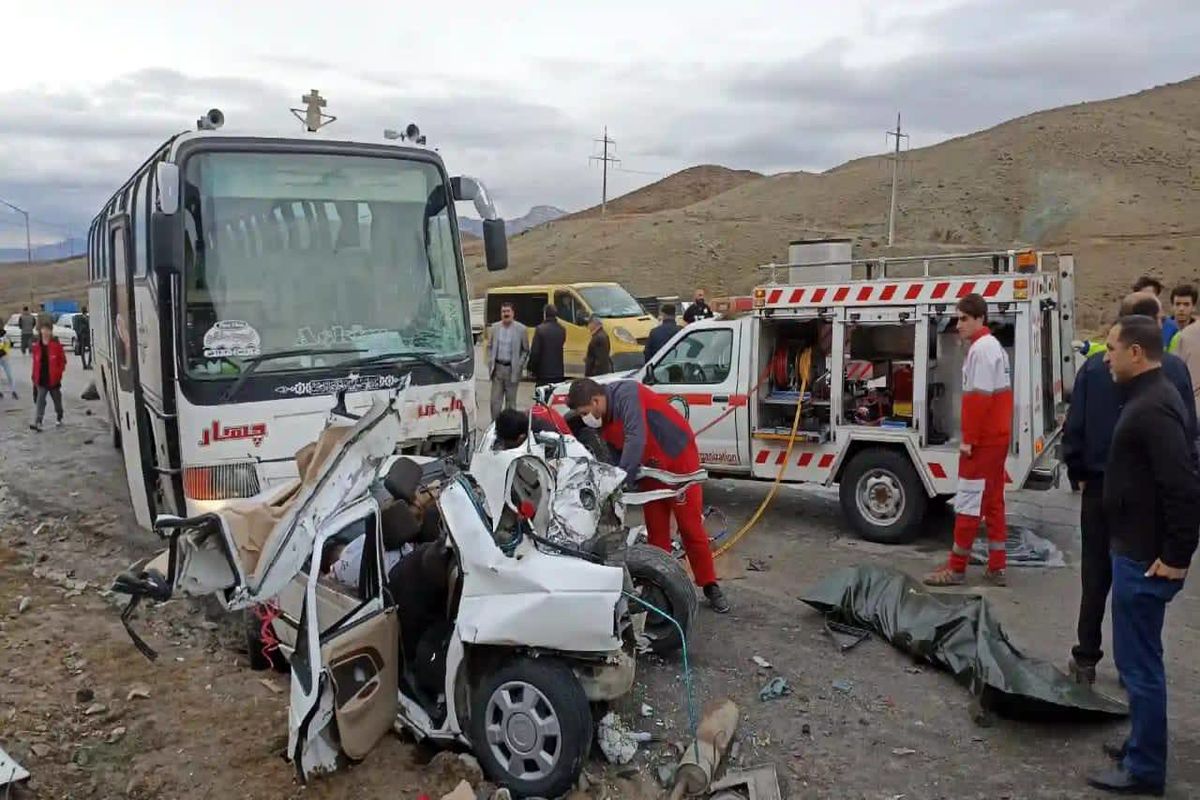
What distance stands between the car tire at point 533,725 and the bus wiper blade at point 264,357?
3.10 m

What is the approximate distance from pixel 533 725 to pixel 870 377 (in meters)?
5.68

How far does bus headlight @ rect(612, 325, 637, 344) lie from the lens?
19047 mm

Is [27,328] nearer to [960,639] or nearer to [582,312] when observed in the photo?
[582,312]

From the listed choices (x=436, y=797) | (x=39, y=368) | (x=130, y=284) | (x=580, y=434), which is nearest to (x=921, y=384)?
(x=580, y=434)

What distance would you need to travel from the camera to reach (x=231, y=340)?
630 centimetres

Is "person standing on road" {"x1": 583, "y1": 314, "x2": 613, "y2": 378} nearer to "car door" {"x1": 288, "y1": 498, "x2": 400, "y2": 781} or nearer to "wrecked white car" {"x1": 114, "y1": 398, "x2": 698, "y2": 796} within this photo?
"wrecked white car" {"x1": 114, "y1": 398, "x2": 698, "y2": 796}

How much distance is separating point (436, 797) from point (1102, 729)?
315 centimetres

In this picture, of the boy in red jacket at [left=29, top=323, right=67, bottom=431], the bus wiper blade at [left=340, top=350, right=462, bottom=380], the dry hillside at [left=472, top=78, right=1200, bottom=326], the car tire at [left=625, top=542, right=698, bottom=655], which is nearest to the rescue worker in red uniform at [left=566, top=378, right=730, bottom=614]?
the car tire at [left=625, top=542, right=698, bottom=655]

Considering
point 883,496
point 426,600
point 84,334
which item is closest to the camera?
point 426,600

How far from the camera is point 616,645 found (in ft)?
12.9

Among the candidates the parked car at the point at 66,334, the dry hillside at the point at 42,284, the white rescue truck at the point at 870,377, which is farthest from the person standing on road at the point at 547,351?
the dry hillside at the point at 42,284

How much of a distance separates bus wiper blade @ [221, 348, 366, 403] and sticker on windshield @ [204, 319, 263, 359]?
48 mm

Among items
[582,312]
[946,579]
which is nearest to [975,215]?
[582,312]

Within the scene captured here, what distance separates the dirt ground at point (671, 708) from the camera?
4262mm
